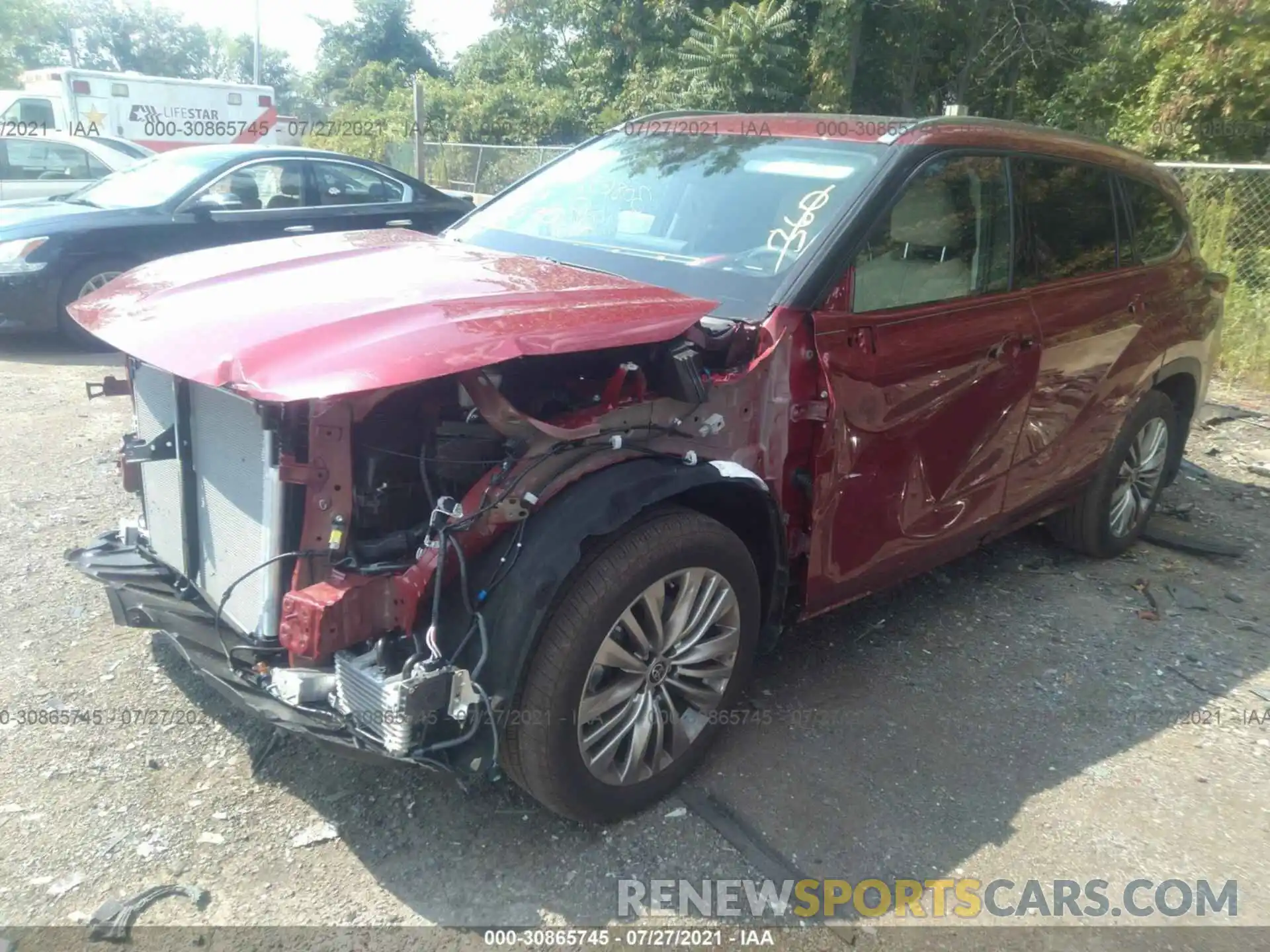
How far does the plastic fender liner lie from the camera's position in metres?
2.32

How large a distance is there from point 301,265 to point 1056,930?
2.81 metres

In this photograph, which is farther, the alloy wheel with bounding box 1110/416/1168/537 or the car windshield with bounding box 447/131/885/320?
the alloy wheel with bounding box 1110/416/1168/537

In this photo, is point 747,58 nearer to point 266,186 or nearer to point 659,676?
point 266,186

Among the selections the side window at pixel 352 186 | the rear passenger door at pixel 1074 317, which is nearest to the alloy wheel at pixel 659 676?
the rear passenger door at pixel 1074 317

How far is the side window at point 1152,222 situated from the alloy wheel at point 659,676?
2.92 meters

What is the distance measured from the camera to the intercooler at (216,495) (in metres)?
2.47

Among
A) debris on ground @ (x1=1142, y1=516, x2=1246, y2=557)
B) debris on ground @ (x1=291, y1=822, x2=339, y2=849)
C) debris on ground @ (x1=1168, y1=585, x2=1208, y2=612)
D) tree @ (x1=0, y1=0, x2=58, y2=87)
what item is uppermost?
tree @ (x1=0, y1=0, x2=58, y2=87)

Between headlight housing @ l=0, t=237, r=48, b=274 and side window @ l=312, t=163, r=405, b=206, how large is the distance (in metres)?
2.21

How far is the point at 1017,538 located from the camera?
5.02m

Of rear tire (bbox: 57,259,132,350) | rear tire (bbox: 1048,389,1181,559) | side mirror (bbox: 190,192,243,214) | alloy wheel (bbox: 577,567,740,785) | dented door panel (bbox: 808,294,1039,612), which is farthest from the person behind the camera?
side mirror (bbox: 190,192,243,214)

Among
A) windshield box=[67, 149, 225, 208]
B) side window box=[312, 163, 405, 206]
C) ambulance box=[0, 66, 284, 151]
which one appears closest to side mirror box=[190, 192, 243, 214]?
windshield box=[67, 149, 225, 208]

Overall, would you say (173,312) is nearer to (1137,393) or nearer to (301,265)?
(301,265)

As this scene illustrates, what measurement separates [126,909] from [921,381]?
8.93ft

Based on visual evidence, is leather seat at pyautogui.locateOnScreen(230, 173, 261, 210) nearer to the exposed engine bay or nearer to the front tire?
the exposed engine bay
